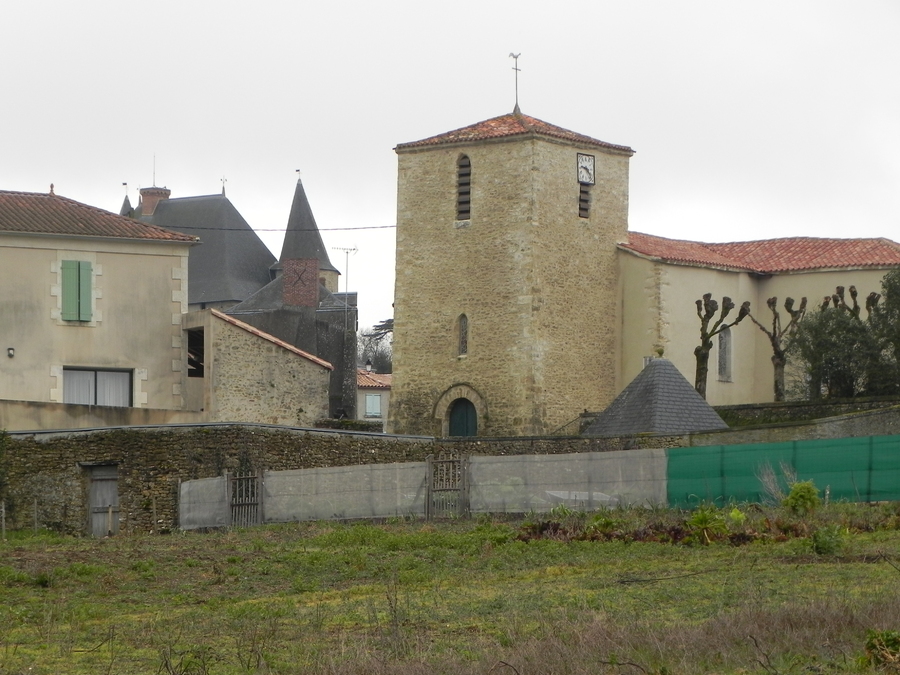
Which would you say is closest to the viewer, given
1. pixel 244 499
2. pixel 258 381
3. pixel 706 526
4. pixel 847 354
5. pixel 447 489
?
pixel 706 526

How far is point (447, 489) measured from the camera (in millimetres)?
25172

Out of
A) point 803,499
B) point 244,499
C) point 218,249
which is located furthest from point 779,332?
point 218,249

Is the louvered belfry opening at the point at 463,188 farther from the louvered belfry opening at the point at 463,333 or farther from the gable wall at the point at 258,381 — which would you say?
the gable wall at the point at 258,381

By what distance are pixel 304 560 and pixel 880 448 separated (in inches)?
352

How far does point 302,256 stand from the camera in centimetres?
6788

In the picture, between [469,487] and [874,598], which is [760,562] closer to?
[874,598]

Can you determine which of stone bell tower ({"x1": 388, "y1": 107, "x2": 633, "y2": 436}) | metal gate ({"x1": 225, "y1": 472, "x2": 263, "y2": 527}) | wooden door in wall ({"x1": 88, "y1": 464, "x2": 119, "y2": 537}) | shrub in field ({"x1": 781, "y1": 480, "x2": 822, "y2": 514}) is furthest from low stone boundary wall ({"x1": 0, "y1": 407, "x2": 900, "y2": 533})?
stone bell tower ({"x1": 388, "y1": 107, "x2": 633, "y2": 436})

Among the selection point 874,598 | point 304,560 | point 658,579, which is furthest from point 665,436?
point 874,598

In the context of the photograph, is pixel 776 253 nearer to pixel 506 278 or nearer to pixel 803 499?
pixel 506 278

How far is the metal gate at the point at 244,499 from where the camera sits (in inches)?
1013

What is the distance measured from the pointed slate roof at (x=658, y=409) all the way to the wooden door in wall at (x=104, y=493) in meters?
9.59

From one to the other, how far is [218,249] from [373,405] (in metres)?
10.8

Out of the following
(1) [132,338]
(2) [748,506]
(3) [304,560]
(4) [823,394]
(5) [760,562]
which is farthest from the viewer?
(4) [823,394]

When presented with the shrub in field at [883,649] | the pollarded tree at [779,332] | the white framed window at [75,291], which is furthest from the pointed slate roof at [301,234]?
the shrub in field at [883,649]
